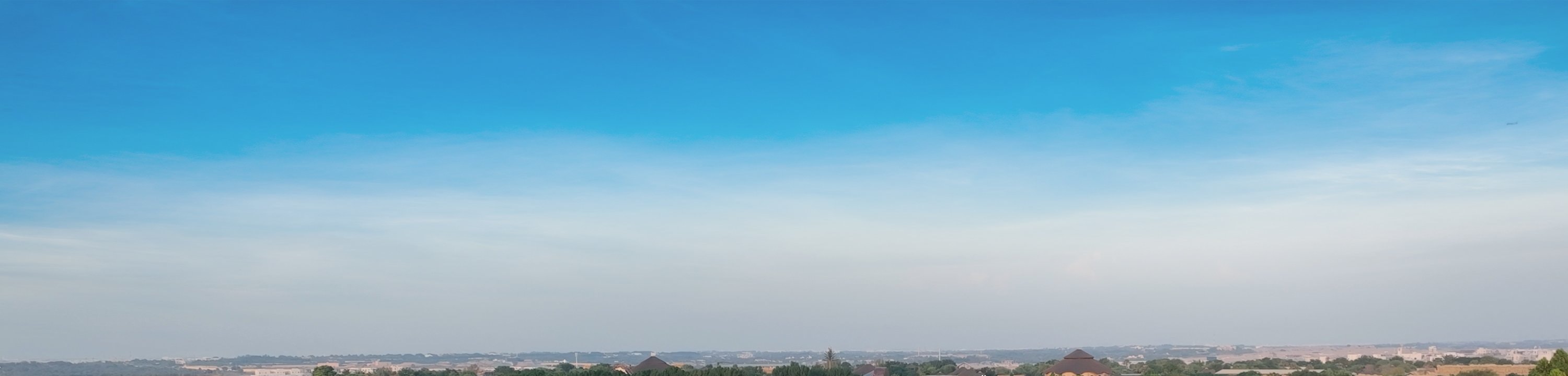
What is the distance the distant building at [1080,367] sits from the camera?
71.0 metres

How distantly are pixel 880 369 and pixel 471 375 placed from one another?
1506 inches

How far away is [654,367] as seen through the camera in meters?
84.3

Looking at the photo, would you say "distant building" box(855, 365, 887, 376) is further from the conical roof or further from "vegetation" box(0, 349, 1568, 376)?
the conical roof

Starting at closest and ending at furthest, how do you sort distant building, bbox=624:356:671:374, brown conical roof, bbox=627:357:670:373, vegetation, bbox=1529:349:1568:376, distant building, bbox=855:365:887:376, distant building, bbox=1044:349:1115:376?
vegetation, bbox=1529:349:1568:376, distant building, bbox=1044:349:1115:376, distant building, bbox=624:356:671:374, distant building, bbox=855:365:887:376, brown conical roof, bbox=627:357:670:373

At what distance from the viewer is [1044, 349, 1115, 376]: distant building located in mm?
71000

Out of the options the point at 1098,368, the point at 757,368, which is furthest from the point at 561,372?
the point at 1098,368

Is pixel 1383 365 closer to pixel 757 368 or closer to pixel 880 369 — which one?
pixel 880 369

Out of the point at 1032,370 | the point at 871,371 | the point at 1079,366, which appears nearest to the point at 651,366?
the point at 871,371

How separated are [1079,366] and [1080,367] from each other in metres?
0.13

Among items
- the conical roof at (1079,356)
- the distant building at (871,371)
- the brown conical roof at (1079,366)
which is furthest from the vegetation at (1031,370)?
the brown conical roof at (1079,366)

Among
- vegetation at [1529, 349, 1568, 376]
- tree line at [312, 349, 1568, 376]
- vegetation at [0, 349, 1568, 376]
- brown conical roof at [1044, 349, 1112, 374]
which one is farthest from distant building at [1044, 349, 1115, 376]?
vegetation at [1529, 349, 1568, 376]

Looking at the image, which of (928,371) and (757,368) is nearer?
(757,368)

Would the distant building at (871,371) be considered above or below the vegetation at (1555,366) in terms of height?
below

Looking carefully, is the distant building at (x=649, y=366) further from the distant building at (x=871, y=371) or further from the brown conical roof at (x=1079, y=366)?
the brown conical roof at (x=1079, y=366)
